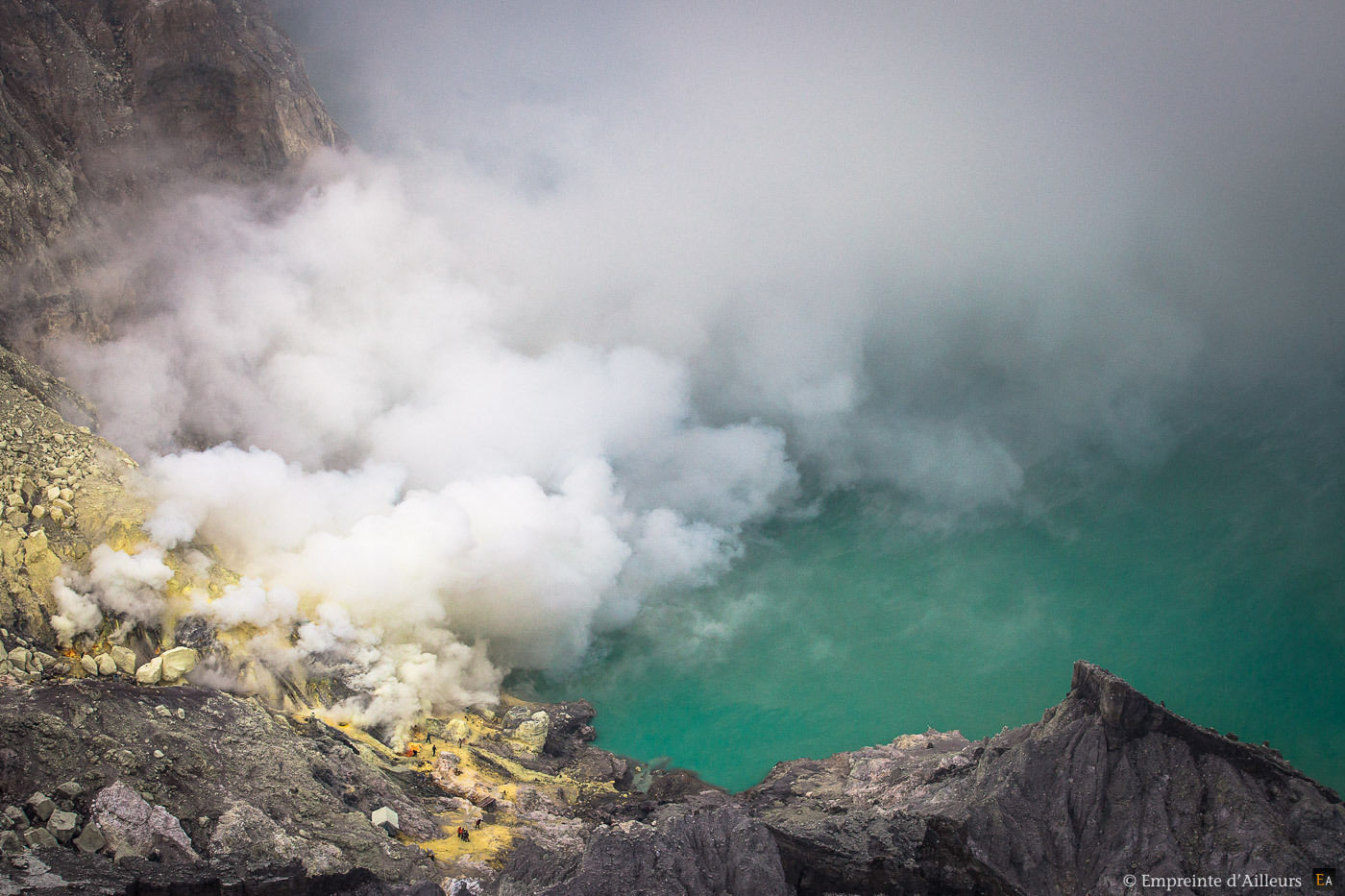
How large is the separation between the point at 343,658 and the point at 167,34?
4326cm

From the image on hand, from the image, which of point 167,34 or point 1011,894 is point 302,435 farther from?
point 1011,894

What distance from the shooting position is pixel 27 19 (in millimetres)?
45188

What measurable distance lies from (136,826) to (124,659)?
32.7 feet

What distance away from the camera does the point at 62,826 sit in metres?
21.9

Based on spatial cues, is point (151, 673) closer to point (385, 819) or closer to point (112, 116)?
point (385, 819)

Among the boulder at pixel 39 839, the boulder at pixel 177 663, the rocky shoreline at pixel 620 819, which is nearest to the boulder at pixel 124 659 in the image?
the rocky shoreline at pixel 620 819

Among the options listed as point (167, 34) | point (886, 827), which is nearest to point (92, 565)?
point (886, 827)

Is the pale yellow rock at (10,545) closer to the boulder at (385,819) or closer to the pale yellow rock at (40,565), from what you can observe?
the pale yellow rock at (40,565)

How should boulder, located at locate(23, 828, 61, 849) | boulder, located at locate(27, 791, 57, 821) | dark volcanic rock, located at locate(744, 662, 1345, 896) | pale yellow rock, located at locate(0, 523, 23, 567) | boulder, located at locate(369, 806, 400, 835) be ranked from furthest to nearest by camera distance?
pale yellow rock, located at locate(0, 523, 23, 567)
boulder, located at locate(369, 806, 400, 835)
dark volcanic rock, located at locate(744, 662, 1345, 896)
boulder, located at locate(27, 791, 57, 821)
boulder, located at locate(23, 828, 61, 849)

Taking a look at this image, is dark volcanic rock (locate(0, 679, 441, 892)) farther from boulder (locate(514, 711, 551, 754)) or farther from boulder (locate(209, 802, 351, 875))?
boulder (locate(514, 711, 551, 754))

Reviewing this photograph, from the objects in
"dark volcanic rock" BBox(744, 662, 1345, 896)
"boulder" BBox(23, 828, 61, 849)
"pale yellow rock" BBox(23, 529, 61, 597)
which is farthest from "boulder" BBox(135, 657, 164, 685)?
"dark volcanic rock" BBox(744, 662, 1345, 896)

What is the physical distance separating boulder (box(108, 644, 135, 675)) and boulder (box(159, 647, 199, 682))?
101cm

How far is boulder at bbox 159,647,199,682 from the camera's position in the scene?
31297 millimetres

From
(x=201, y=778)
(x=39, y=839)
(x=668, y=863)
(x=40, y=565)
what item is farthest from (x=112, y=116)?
(x=668, y=863)
